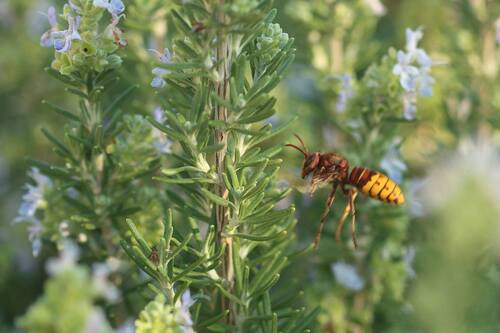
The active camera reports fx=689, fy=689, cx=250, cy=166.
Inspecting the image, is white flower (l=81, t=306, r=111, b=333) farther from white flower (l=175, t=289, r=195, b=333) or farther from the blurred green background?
the blurred green background

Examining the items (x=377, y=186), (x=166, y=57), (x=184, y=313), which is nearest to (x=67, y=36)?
(x=166, y=57)

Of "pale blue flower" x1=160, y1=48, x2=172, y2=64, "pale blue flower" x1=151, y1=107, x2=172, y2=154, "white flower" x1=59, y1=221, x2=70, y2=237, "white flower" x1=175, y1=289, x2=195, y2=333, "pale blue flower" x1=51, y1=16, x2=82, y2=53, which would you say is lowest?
"white flower" x1=59, y1=221, x2=70, y2=237

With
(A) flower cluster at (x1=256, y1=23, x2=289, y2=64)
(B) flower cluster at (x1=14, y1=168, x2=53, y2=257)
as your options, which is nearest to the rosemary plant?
(A) flower cluster at (x1=256, y1=23, x2=289, y2=64)

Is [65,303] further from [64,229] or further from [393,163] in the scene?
[393,163]

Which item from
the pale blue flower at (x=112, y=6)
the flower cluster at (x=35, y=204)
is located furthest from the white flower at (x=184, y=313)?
the pale blue flower at (x=112, y=6)

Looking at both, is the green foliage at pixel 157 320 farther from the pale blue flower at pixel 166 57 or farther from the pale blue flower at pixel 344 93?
the pale blue flower at pixel 344 93

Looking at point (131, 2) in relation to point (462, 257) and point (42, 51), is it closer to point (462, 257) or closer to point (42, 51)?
point (42, 51)
